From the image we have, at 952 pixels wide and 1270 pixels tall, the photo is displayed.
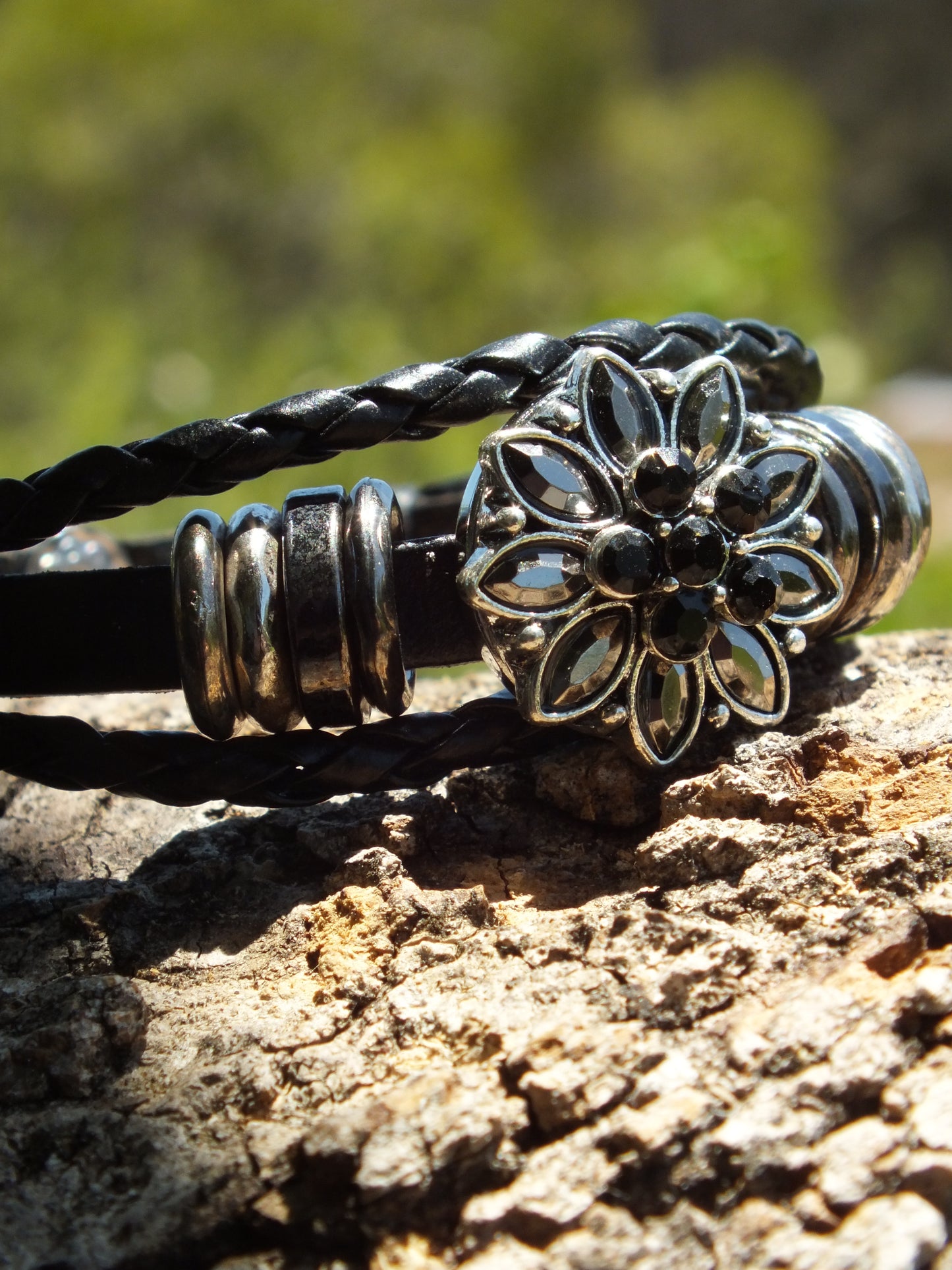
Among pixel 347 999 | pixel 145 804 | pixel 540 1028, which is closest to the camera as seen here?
pixel 540 1028

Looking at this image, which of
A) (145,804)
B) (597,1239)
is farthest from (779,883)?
(145,804)

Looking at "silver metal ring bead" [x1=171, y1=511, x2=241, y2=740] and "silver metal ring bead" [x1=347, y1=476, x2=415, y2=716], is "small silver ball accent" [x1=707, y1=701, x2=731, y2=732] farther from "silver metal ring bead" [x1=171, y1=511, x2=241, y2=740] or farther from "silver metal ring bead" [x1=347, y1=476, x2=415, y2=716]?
"silver metal ring bead" [x1=171, y1=511, x2=241, y2=740]

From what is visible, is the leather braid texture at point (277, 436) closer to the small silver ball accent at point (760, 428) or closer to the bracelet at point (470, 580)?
the bracelet at point (470, 580)

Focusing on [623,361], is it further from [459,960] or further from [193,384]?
[193,384]

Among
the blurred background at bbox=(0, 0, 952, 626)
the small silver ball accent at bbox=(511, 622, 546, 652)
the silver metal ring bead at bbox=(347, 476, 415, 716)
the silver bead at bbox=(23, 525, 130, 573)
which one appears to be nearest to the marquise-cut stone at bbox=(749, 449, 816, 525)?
the small silver ball accent at bbox=(511, 622, 546, 652)

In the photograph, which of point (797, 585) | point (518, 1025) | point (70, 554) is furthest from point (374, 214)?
point (518, 1025)

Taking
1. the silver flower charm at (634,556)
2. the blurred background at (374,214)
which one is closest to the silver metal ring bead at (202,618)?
the silver flower charm at (634,556)

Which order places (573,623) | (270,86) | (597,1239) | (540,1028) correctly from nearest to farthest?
(597,1239), (540,1028), (573,623), (270,86)
